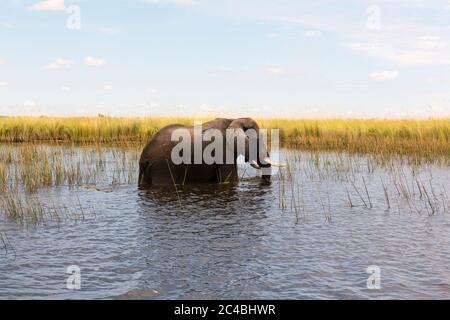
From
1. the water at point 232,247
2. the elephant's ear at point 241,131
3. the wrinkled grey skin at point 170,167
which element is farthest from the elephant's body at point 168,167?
the water at point 232,247

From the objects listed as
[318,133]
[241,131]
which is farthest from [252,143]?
[318,133]

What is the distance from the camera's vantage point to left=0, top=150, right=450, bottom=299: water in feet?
18.2

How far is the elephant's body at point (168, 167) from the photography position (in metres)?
11.9

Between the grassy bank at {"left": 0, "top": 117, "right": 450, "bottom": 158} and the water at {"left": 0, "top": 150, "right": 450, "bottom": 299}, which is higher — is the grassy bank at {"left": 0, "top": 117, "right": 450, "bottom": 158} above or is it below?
above

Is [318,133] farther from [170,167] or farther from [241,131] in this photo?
[170,167]

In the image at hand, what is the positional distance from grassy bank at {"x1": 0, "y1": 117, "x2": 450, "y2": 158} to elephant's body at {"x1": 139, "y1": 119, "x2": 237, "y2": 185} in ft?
24.6

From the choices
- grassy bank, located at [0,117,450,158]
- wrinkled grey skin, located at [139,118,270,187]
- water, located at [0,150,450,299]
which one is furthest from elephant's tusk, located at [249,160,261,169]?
grassy bank, located at [0,117,450,158]

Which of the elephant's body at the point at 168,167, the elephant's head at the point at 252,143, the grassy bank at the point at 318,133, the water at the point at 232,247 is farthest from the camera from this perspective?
the grassy bank at the point at 318,133

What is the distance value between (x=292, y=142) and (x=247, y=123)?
12.6 meters

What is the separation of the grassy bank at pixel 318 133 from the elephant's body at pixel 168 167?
749 cm

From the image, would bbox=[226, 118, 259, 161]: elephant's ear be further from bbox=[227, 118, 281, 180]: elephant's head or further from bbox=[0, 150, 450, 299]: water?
bbox=[0, 150, 450, 299]: water

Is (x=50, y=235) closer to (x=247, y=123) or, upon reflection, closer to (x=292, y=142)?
(x=247, y=123)

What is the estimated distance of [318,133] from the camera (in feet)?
80.6

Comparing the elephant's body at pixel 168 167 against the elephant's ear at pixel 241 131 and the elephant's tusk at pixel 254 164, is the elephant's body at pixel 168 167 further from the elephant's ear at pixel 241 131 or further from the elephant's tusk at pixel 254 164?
the elephant's tusk at pixel 254 164
